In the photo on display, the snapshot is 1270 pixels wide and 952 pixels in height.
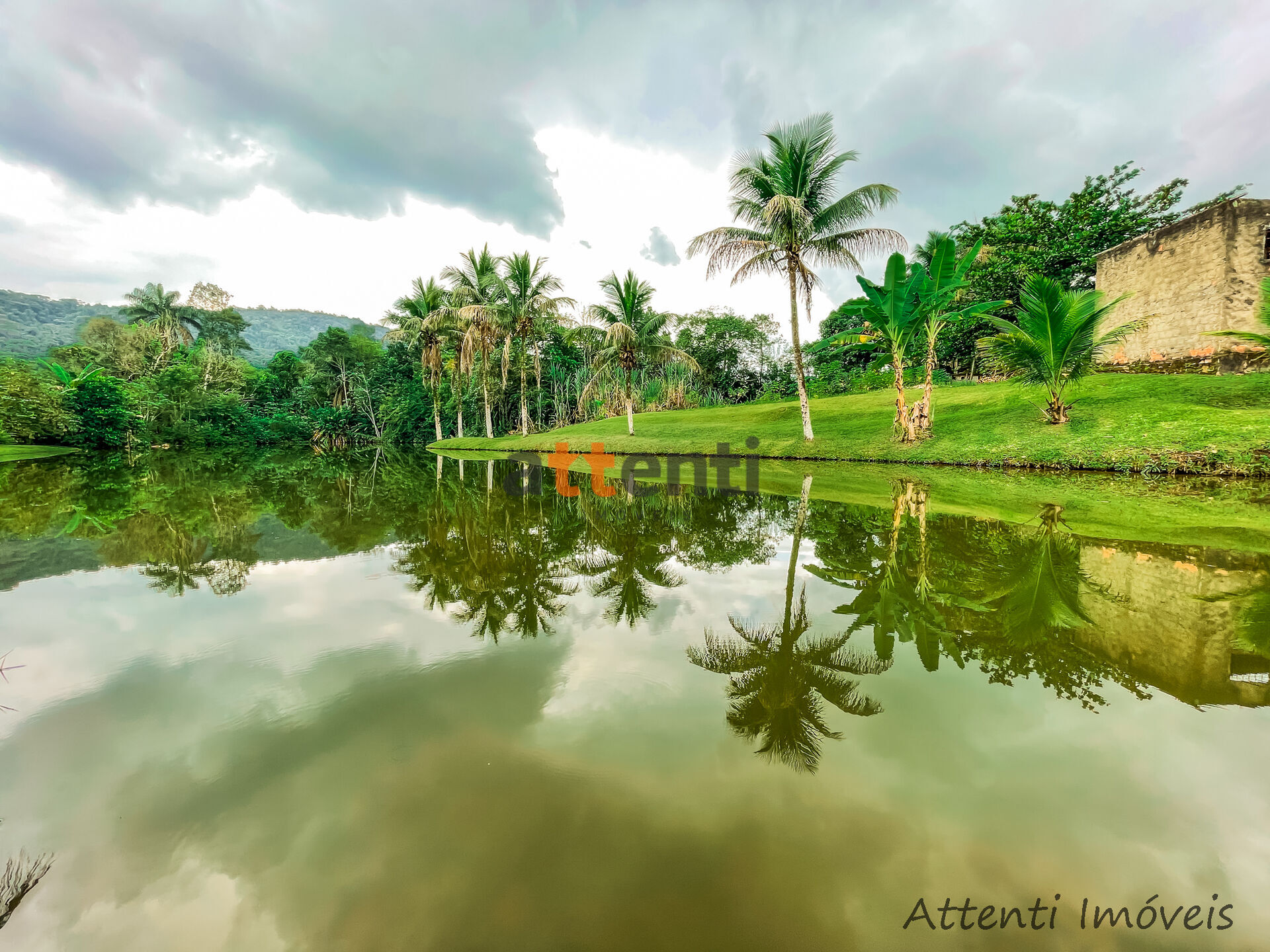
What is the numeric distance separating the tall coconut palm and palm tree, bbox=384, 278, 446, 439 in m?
2.55

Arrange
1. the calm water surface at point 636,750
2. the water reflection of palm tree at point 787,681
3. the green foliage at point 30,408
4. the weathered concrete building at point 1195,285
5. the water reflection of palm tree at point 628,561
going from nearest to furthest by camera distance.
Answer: the calm water surface at point 636,750 → the water reflection of palm tree at point 787,681 → the water reflection of palm tree at point 628,561 → the weathered concrete building at point 1195,285 → the green foliage at point 30,408

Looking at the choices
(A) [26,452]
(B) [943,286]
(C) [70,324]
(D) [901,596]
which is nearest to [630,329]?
(B) [943,286]

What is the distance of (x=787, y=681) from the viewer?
93.7 inches

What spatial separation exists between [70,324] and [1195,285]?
152596 mm

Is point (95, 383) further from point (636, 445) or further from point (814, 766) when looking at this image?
point (814, 766)

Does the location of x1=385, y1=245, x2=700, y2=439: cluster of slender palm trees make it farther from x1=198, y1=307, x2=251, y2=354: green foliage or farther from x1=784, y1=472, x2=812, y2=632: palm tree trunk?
x1=198, y1=307, x2=251, y2=354: green foliage

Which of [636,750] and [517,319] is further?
[517,319]

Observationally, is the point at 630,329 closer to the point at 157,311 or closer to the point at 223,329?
the point at 157,311

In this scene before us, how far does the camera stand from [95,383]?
74.0 feet

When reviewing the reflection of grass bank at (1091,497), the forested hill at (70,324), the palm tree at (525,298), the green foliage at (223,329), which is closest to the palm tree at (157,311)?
the green foliage at (223,329)

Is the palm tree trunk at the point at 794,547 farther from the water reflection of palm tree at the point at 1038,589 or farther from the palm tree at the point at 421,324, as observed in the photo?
the palm tree at the point at 421,324

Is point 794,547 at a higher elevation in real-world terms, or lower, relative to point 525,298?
lower

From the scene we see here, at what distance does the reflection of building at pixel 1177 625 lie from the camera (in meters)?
2.32

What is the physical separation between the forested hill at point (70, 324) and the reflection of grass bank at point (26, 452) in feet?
131
